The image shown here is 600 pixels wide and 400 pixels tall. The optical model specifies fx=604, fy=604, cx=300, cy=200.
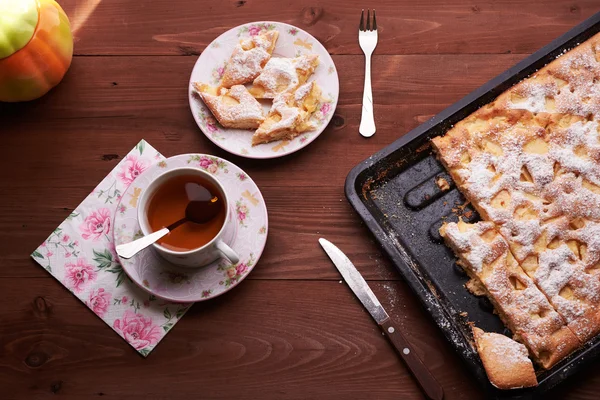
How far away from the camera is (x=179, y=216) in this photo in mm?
1497

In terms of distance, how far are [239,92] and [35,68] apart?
0.55m

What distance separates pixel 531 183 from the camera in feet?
5.17

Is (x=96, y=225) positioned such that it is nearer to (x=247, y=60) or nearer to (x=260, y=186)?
(x=260, y=186)

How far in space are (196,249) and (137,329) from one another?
1.11 ft

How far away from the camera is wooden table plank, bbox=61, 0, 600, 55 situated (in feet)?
5.89

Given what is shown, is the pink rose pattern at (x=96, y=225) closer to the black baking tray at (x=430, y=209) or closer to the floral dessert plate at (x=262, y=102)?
the floral dessert plate at (x=262, y=102)

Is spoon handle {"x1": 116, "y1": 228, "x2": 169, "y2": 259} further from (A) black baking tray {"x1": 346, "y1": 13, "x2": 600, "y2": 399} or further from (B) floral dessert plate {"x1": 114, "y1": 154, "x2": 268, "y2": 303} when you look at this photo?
(A) black baking tray {"x1": 346, "y1": 13, "x2": 600, "y2": 399}

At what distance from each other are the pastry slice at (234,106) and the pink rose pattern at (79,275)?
535 millimetres

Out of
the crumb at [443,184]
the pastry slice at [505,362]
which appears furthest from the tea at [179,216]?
the pastry slice at [505,362]

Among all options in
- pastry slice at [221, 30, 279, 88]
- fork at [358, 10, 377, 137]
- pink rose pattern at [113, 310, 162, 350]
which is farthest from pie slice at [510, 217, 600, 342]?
pink rose pattern at [113, 310, 162, 350]

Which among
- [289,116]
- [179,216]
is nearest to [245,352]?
[179,216]

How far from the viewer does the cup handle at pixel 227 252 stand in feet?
4.67

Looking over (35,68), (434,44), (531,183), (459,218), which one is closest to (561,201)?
(531,183)

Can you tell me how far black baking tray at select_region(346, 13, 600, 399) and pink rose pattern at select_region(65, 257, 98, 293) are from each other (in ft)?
2.40
